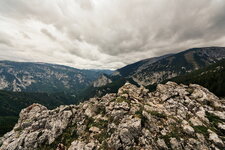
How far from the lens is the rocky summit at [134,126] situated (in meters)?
39.2

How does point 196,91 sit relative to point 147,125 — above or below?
above

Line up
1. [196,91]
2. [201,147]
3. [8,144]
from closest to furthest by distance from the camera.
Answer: [201,147] → [8,144] → [196,91]

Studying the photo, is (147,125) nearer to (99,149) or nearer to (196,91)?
(99,149)

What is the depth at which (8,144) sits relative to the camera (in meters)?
54.1

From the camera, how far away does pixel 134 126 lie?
43.2 metres

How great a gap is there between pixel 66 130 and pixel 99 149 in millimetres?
23136

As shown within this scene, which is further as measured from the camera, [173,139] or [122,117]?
[122,117]

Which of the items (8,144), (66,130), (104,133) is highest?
(104,133)

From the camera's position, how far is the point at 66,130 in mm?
55531

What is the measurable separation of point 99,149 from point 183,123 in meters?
32.6

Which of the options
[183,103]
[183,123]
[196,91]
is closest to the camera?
[183,123]

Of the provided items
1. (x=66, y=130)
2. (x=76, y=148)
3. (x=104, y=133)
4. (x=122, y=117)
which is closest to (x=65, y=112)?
(x=66, y=130)

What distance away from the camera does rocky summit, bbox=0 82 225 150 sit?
3925 centimetres

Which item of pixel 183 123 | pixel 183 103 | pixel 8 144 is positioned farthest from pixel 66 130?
pixel 183 103
